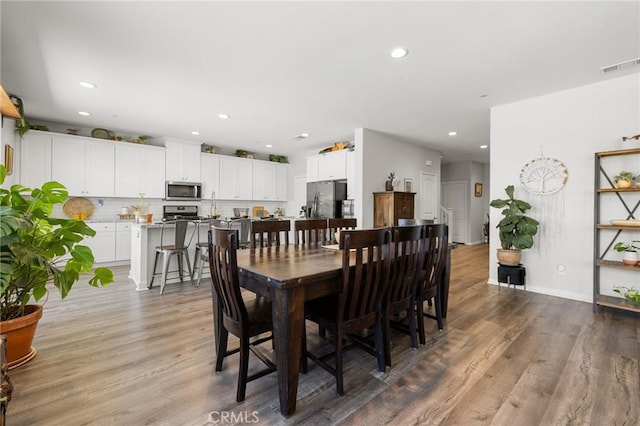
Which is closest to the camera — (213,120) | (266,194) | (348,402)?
(348,402)

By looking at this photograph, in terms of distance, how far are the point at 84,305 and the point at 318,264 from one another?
306 cm

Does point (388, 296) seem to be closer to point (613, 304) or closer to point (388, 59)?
point (388, 59)

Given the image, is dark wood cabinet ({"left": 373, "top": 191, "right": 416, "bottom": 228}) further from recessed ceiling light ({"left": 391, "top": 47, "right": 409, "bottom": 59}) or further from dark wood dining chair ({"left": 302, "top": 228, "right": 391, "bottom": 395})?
dark wood dining chair ({"left": 302, "top": 228, "right": 391, "bottom": 395})

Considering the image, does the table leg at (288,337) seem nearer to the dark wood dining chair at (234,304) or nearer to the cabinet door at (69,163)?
the dark wood dining chair at (234,304)

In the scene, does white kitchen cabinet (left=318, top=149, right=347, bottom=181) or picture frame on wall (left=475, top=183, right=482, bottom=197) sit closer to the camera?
white kitchen cabinet (left=318, top=149, right=347, bottom=181)

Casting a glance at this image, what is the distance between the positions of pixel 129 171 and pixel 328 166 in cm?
404

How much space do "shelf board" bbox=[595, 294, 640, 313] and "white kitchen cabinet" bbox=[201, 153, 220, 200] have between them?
268 inches

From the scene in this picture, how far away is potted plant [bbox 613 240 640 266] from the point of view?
2978 mm

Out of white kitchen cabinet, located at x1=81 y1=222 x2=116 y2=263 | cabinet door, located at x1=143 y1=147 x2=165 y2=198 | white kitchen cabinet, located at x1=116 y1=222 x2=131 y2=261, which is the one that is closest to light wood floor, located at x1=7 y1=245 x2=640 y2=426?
white kitchen cabinet, located at x1=81 y1=222 x2=116 y2=263

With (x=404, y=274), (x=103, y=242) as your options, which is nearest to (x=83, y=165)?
(x=103, y=242)

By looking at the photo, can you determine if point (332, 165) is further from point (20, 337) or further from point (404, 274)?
point (20, 337)

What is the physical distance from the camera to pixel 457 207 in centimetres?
884

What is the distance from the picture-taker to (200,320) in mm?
2832

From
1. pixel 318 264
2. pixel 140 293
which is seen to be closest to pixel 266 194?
pixel 140 293
